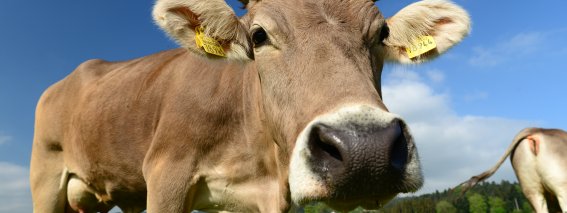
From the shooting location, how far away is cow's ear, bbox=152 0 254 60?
4273 millimetres

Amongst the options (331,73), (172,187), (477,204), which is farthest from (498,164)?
(477,204)

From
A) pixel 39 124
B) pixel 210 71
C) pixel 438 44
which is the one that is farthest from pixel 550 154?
pixel 39 124

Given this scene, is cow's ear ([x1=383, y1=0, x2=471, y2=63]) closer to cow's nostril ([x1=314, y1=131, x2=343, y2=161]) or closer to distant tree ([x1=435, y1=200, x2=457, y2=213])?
cow's nostril ([x1=314, y1=131, x2=343, y2=161])

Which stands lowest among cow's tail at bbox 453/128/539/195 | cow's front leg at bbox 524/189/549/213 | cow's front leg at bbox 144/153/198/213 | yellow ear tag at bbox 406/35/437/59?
cow's front leg at bbox 524/189/549/213

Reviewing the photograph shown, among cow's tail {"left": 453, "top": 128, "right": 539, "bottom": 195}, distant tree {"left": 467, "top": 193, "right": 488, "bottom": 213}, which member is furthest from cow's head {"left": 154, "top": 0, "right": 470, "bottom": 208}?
distant tree {"left": 467, "top": 193, "right": 488, "bottom": 213}

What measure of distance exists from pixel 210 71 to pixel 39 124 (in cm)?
379

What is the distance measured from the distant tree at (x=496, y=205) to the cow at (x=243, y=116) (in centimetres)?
12121

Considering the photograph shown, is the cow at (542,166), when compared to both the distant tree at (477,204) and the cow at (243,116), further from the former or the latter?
the distant tree at (477,204)

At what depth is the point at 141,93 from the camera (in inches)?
233

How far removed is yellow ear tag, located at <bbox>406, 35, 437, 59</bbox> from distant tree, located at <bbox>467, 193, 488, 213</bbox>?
125 metres

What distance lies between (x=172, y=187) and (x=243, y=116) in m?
1.04

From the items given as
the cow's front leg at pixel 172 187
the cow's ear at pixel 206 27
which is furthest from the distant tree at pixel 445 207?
the cow's ear at pixel 206 27

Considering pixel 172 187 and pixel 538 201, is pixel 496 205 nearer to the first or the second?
pixel 538 201

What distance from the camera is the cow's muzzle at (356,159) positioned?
253cm
